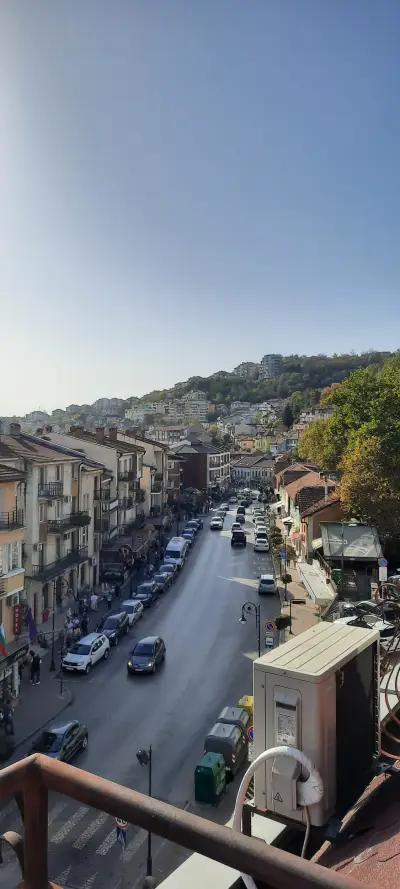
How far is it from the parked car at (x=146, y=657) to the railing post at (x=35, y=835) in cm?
2453

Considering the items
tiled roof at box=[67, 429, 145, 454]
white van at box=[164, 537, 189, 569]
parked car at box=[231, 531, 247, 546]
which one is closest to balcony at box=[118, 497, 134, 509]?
tiled roof at box=[67, 429, 145, 454]

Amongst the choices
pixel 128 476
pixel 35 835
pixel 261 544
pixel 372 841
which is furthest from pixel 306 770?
pixel 261 544

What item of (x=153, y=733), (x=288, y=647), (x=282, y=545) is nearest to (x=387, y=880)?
(x=288, y=647)

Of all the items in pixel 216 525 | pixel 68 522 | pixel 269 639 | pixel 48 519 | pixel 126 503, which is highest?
pixel 48 519

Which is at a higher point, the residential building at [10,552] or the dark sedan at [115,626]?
the residential building at [10,552]

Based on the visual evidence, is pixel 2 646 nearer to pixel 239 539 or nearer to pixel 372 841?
pixel 372 841

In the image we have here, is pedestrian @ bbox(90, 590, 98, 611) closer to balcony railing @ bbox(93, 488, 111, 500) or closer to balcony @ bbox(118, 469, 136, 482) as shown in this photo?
balcony railing @ bbox(93, 488, 111, 500)

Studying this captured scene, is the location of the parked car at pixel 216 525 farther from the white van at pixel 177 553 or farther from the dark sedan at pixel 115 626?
the dark sedan at pixel 115 626

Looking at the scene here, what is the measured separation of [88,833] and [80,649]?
11679mm

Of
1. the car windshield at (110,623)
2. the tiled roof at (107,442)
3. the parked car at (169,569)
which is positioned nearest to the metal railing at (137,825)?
the car windshield at (110,623)

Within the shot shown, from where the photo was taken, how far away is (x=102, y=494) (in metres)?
41.9

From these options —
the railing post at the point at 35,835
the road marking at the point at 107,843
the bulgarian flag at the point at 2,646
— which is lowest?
the road marking at the point at 107,843

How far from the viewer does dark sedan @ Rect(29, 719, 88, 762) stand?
1703 centimetres

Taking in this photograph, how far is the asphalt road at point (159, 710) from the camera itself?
13906 millimetres
